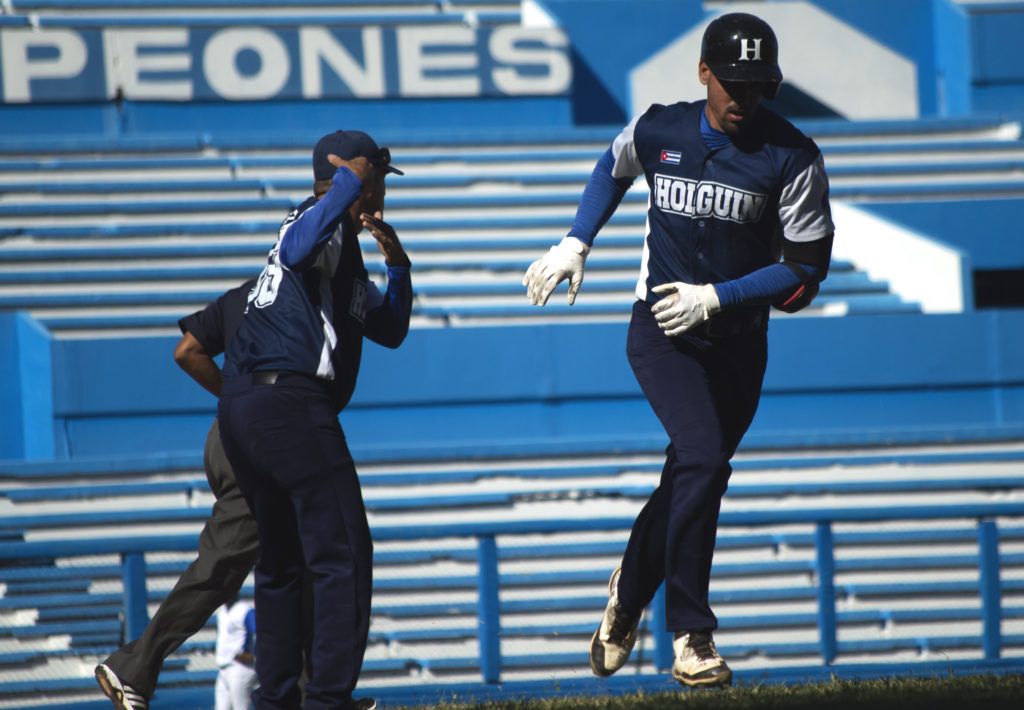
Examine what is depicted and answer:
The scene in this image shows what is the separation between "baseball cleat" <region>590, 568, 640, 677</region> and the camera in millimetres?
4551

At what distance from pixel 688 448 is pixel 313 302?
1208 millimetres

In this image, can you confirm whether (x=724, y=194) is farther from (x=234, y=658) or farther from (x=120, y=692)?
(x=234, y=658)

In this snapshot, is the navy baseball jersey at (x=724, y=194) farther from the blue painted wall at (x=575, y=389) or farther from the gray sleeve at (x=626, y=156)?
the blue painted wall at (x=575, y=389)

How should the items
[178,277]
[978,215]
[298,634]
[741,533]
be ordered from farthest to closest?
[978,215]
[178,277]
[741,533]
[298,634]

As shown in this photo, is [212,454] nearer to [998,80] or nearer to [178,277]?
[178,277]

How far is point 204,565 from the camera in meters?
5.03

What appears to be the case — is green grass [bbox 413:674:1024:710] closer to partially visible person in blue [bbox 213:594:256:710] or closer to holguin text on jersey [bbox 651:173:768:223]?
holguin text on jersey [bbox 651:173:768:223]

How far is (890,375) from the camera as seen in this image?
11133 mm

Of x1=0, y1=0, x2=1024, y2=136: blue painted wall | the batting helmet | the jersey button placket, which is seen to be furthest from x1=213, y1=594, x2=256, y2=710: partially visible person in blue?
x1=0, y1=0, x2=1024, y2=136: blue painted wall

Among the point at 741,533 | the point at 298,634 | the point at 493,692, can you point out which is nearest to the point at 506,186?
the point at 741,533

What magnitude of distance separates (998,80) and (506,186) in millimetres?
6876

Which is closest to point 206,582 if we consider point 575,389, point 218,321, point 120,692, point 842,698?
point 120,692

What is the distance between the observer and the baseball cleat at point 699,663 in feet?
13.5

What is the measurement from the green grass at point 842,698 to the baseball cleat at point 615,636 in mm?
131
